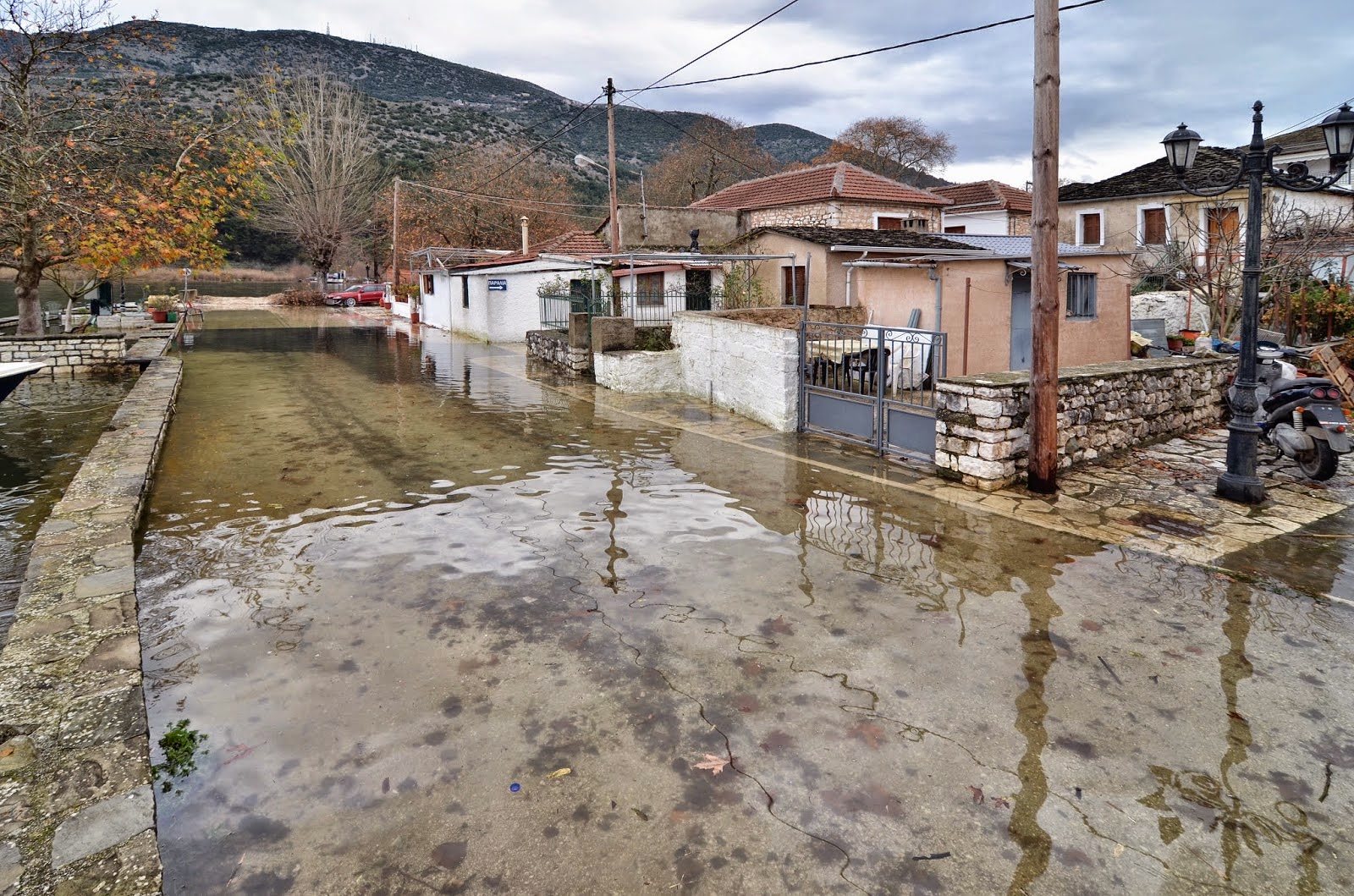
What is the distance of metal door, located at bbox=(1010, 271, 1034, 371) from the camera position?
53.9 feet

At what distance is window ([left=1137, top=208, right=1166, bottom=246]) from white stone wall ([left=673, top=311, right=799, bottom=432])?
23620mm

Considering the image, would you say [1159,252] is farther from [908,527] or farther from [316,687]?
[316,687]

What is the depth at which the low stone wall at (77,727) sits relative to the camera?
291 centimetres

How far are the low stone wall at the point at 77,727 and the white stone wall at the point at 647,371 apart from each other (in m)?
9.99

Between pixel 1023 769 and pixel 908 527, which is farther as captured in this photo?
pixel 908 527

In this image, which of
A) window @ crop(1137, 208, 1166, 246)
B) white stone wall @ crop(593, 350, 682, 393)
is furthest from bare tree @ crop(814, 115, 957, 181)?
white stone wall @ crop(593, 350, 682, 393)

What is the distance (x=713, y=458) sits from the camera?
10328 mm

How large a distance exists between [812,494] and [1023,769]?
502cm

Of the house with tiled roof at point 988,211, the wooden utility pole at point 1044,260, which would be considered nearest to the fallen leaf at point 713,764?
the wooden utility pole at point 1044,260

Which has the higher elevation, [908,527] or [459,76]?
[459,76]

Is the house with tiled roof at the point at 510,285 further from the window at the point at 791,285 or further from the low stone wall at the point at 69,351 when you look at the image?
the low stone wall at the point at 69,351

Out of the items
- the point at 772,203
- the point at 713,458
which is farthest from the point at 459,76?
the point at 713,458

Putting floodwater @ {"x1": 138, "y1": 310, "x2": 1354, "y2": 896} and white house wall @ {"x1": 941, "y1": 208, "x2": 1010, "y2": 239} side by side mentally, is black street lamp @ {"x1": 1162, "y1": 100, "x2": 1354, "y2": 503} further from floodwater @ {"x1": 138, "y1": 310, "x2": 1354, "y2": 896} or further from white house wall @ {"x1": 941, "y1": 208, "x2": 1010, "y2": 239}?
white house wall @ {"x1": 941, "y1": 208, "x2": 1010, "y2": 239}

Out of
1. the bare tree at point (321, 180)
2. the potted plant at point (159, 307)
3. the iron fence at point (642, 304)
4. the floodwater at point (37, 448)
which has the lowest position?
the floodwater at point (37, 448)
